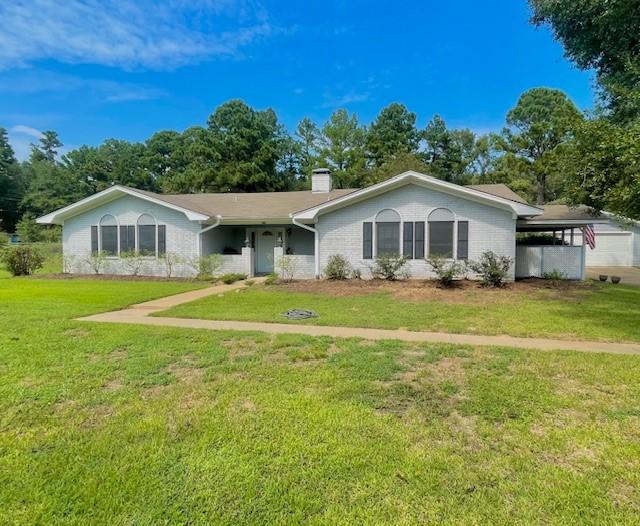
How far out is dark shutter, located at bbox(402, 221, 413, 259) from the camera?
14156 mm

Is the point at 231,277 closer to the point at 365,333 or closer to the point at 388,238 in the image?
the point at 388,238

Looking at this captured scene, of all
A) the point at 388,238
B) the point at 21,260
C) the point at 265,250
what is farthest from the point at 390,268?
the point at 21,260

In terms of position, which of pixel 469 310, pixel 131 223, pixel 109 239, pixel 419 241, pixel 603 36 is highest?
pixel 603 36

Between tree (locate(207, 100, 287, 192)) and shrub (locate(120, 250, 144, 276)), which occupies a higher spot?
tree (locate(207, 100, 287, 192))

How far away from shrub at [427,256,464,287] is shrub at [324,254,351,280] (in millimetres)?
3022

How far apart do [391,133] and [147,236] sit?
3012 cm

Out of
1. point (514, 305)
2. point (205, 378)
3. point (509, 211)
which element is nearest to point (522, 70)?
point (509, 211)

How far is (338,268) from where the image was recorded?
14336 mm

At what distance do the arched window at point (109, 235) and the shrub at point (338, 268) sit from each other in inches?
382

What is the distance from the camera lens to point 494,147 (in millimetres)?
37312

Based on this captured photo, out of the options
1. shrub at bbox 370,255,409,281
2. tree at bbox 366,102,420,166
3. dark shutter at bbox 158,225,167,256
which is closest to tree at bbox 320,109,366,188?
tree at bbox 366,102,420,166

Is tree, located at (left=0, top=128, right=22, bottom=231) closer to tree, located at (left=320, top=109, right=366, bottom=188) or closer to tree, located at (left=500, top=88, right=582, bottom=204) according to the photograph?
tree, located at (left=320, top=109, right=366, bottom=188)

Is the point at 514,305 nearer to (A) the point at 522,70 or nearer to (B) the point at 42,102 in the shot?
(A) the point at 522,70

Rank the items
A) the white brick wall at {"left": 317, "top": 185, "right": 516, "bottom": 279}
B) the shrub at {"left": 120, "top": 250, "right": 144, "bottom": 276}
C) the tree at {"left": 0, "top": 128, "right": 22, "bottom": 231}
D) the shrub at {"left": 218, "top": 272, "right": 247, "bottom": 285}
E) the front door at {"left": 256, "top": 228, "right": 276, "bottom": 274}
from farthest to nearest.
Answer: the tree at {"left": 0, "top": 128, "right": 22, "bottom": 231}
the front door at {"left": 256, "top": 228, "right": 276, "bottom": 274}
the shrub at {"left": 120, "top": 250, "right": 144, "bottom": 276}
the shrub at {"left": 218, "top": 272, "right": 247, "bottom": 285}
the white brick wall at {"left": 317, "top": 185, "right": 516, "bottom": 279}
